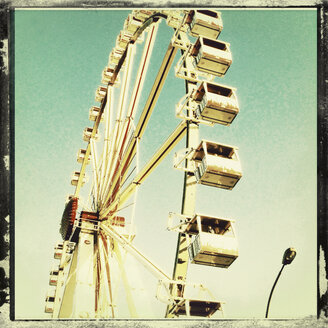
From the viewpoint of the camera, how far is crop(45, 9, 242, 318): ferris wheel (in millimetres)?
5980

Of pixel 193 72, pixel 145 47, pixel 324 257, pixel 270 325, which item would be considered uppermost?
pixel 145 47

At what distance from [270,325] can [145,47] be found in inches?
243

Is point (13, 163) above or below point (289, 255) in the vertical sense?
above

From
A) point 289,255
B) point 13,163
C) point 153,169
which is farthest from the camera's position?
point 153,169

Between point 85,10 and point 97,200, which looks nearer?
point 85,10

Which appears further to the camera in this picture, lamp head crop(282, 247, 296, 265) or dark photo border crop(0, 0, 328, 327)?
dark photo border crop(0, 0, 328, 327)

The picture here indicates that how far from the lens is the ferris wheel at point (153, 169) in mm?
5980

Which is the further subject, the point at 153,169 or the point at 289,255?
the point at 153,169

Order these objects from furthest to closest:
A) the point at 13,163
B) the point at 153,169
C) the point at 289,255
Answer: the point at 153,169 → the point at 13,163 → the point at 289,255

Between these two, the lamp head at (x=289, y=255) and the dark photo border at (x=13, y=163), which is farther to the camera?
the dark photo border at (x=13, y=163)

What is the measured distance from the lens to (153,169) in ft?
26.5

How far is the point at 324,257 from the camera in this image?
572cm

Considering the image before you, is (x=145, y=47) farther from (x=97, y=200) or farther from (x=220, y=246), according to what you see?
(x=220, y=246)

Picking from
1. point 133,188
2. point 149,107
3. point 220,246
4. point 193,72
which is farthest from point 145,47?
point 220,246
